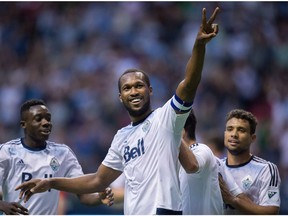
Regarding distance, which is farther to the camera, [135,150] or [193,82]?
[135,150]

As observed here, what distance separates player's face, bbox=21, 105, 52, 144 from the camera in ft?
25.9

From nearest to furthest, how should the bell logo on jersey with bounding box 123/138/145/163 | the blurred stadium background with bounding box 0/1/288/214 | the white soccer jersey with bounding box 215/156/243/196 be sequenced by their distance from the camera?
the bell logo on jersey with bounding box 123/138/145/163 < the white soccer jersey with bounding box 215/156/243/196 < the blurred stadium background with bounding box 0/1/288/214

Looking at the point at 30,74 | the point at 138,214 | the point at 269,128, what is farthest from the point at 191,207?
the point at 30,74

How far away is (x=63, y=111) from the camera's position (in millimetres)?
14578

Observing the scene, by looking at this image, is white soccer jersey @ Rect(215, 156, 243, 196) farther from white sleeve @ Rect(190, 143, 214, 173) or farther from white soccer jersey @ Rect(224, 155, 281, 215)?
white sleeve @ Rect(190, 143, 214, 173)

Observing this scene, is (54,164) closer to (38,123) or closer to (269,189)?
(38,123)

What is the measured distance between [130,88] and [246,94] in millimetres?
8326


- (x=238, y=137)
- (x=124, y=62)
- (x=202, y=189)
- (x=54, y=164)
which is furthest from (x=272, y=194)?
(x=124, y=62)

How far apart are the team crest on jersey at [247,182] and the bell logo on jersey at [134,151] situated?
1310 millimetres

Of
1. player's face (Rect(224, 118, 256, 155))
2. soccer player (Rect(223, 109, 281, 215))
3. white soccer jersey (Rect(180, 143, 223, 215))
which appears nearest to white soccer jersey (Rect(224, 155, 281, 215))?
soccer player (Rect(223, 109, 281, 215))

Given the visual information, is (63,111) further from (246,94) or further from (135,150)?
(135,150)

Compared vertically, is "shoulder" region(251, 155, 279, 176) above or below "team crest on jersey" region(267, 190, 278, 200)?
above

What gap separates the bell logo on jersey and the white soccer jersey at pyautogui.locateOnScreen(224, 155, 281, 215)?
3.97ft

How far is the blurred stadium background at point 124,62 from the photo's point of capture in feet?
46.0
